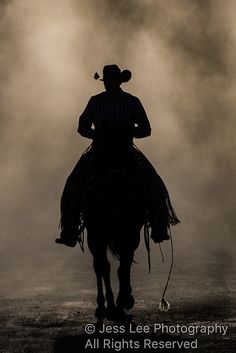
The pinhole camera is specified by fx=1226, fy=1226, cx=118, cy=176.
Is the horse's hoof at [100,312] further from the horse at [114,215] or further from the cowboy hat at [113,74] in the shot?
the cowboy hat at [113,74]

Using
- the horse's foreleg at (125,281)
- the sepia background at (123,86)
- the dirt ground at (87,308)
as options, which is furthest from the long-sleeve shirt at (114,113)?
the sepia background at (123,86)

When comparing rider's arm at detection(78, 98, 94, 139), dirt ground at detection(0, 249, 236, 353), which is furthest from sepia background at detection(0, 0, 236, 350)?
rider's arm at detection(78, 98, 94, 139)

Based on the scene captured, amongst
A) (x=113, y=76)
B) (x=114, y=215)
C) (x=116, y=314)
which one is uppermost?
(x=113, y=76)

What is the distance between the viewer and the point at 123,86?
210 ft

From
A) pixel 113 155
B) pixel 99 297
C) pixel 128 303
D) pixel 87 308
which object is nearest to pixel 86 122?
pixel 113 155

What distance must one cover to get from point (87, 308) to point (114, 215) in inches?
69.8

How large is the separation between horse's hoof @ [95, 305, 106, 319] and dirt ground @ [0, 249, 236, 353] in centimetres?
7

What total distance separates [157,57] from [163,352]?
6255 cm

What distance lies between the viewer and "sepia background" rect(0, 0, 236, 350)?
60219 mm

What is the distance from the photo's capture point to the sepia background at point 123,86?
198ft

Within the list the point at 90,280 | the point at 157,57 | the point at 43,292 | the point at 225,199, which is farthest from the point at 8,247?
the point at 157,57

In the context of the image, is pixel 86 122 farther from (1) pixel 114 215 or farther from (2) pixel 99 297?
(2) pixel 99 297

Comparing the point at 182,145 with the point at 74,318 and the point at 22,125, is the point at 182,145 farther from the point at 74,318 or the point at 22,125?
the point at 74,318

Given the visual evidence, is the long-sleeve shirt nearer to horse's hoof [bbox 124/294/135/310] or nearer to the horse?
the horse
